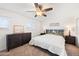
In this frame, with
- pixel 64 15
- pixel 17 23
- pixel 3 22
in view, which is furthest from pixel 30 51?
pixel 64 15

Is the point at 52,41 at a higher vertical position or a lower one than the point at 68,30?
lower

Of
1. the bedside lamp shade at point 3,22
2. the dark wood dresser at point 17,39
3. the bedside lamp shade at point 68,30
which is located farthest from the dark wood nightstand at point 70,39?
the bedside lamp shade at point 3,22

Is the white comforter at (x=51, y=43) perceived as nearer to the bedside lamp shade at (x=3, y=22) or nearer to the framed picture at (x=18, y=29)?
the framed picture at (x=18, y=29)

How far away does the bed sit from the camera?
1.19 meters

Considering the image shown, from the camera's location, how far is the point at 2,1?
4.09 ft

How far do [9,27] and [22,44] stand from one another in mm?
279

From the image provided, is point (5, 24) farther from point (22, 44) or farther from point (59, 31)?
point (59, 31)

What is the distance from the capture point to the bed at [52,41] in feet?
3.92

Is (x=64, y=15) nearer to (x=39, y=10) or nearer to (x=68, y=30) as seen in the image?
(x=68, y=30)

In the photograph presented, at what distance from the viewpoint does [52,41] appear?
4.03ft

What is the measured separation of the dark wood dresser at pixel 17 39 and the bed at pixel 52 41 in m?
0.08

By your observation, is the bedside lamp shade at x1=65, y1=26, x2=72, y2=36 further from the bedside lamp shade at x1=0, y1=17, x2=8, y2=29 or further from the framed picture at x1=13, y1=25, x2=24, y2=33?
the bedside lamp shade at x1=0, y1=17, x2=8, y2=29

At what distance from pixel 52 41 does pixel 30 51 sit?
0.32 meters

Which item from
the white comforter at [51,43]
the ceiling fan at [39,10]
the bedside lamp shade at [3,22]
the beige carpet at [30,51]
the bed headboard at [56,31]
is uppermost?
the ceiling fan at [39,10]
